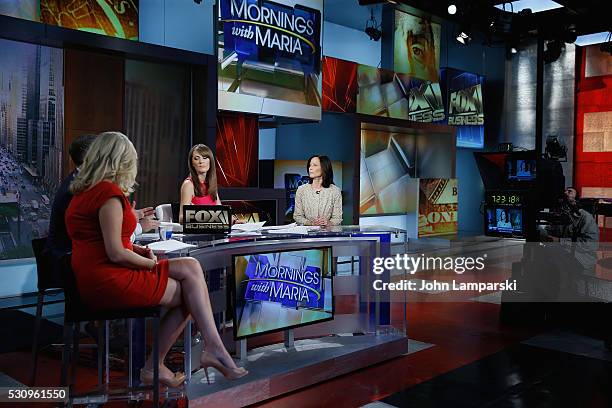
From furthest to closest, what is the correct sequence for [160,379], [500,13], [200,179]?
[500,13] < [200,179] < [160,379]

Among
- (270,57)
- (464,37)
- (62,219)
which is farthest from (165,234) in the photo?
(464,37)

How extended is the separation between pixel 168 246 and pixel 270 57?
164 inches

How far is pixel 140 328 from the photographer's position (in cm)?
268

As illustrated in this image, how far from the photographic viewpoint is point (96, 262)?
7.37ft

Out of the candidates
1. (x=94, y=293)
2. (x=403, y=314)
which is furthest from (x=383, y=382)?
(x=94, y=293)

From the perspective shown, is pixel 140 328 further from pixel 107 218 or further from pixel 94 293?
pixel 107 218

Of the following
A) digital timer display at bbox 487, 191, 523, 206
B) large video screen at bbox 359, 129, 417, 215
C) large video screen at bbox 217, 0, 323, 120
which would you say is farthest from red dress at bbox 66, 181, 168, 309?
large video screen at bbox 359, 129, 417, 215

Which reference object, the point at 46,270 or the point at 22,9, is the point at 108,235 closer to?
the point at 46,270

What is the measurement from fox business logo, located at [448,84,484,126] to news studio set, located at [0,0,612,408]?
0.58 m

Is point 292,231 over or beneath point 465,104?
beneath

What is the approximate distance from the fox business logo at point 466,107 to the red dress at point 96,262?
9.05 metres

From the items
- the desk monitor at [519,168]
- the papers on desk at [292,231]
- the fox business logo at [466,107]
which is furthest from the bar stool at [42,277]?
→ the fox business logo at [466,107]

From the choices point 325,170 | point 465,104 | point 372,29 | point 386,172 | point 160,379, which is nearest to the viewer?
point 160,379

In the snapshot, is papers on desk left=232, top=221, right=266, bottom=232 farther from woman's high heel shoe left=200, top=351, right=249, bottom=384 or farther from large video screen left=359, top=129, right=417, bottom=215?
large video screen left=359, top=129, right=417, bottom=215
